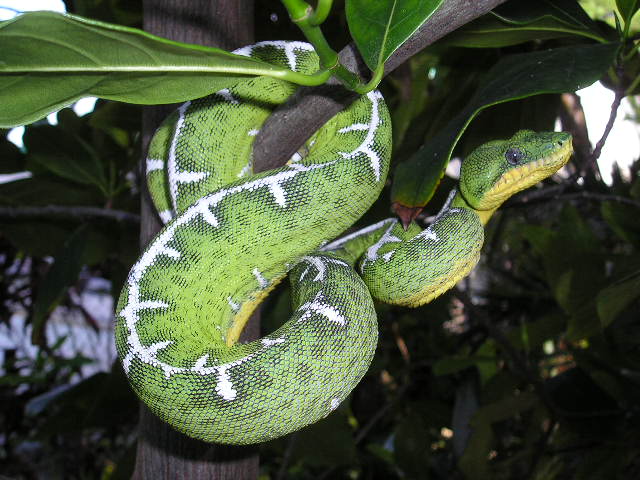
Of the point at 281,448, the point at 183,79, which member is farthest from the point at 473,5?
the point at 281,448

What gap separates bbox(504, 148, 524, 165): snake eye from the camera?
128 cm

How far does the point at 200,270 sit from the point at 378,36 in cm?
60

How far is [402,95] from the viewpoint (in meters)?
2.23

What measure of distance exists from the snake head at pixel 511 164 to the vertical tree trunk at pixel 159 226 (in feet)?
2.27

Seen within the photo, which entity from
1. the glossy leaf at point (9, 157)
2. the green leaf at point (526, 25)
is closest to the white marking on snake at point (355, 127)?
the green leaf at point (526, 25)

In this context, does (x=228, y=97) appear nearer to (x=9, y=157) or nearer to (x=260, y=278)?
(x=260, y=278)

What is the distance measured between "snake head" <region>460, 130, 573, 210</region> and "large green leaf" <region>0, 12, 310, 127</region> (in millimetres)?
675

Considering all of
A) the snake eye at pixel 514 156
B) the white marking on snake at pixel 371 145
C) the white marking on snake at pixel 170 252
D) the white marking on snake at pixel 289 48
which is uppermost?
the white marking on snake at pixel 289 48

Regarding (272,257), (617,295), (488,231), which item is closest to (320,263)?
(272,257)

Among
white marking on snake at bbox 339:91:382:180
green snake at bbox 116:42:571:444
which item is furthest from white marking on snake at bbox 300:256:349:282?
white marking on snake at bbox 339:91:382:180

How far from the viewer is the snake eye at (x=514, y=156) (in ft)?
4.20

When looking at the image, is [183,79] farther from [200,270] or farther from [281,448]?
[281,448]

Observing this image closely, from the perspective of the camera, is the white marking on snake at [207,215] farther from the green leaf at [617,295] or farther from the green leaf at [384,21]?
the green leaf at [617,295]

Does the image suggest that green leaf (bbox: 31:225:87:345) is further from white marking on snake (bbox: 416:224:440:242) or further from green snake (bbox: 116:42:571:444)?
white marking on snake (bbox: 416:224:440:242)
